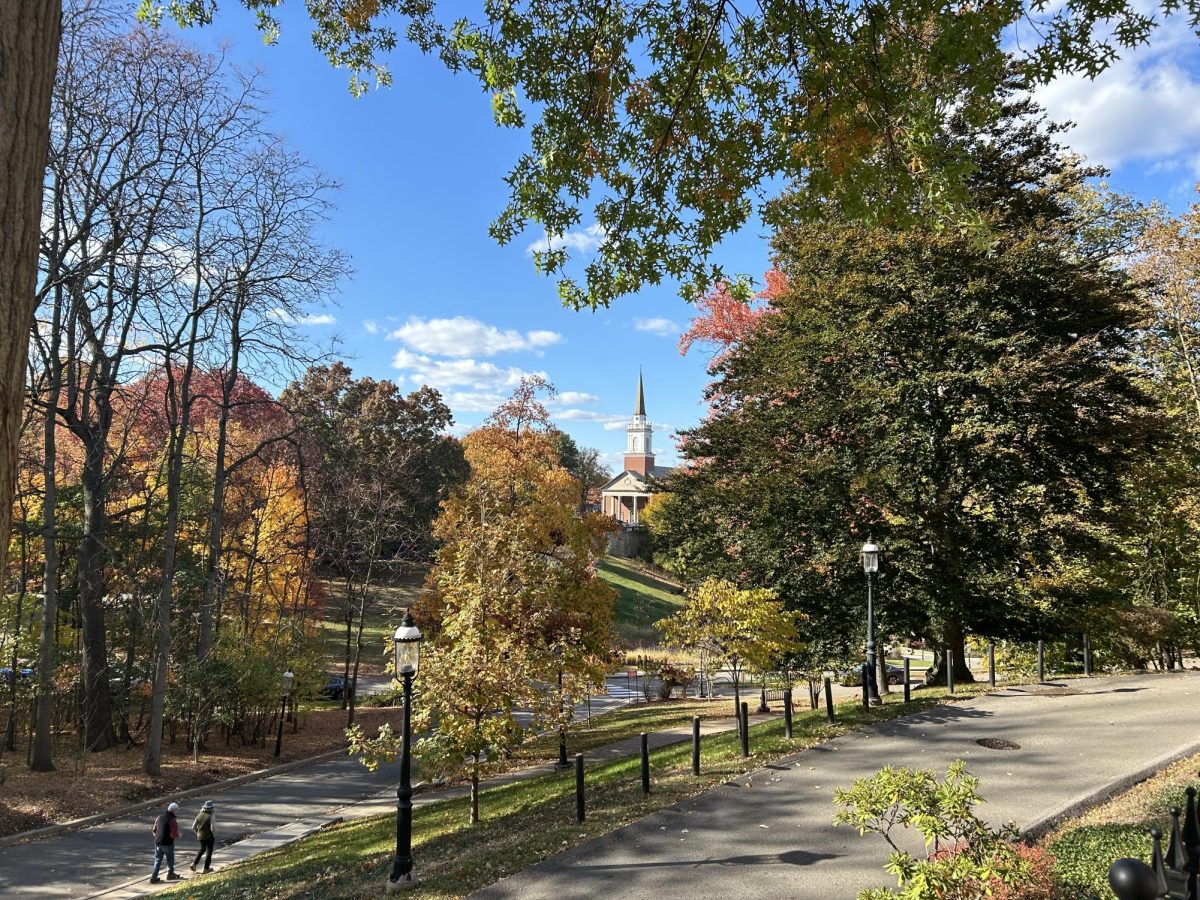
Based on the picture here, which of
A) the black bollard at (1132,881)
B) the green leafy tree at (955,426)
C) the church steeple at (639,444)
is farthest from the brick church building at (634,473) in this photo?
the black bollard at (1132,881)

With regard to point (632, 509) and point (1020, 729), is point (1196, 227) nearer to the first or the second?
point (1020, 729)

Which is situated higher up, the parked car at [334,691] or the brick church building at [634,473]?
the brick church building at [634,473]

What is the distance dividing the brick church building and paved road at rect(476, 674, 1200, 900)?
80.0 m

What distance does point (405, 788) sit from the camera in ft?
27.1

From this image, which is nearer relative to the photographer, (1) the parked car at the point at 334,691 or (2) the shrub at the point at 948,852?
(2) the shrub at the point at 948,852

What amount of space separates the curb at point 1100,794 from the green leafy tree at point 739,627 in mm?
6813

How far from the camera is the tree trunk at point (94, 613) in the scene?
16375 mm

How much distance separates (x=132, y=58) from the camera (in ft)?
43.0

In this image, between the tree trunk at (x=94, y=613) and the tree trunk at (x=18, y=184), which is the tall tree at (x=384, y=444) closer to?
the tree trunk at (x=94, y=613)

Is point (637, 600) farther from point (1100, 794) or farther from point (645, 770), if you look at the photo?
point (1100, 794)

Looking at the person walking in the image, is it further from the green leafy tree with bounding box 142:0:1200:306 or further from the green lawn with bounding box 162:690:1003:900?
the green leafy tree with bounding box 142:0:1200:306

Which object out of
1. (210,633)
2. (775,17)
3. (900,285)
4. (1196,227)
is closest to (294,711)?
(210,633)

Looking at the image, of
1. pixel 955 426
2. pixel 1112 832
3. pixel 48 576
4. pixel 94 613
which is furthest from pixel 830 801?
pixel 94 613

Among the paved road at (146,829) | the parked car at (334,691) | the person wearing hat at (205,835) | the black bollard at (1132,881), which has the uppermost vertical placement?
the black bollard at (1132,881)
